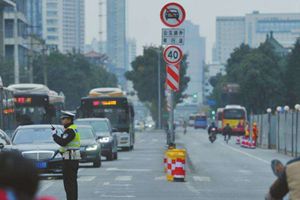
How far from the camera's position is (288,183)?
7039 millimetres

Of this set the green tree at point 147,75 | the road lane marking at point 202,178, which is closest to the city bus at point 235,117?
the green tree at point 147,75

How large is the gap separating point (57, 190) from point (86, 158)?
1016cm

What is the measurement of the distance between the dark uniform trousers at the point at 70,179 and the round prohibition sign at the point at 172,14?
8.93 m

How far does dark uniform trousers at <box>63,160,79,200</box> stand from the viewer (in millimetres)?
17875

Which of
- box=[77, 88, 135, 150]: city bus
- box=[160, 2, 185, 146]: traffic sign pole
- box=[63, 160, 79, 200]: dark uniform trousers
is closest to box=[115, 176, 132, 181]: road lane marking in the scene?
box=[160, 2, 185, 146]: traffic sign pole

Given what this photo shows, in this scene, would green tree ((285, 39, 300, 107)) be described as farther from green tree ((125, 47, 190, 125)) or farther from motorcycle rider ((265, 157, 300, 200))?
motorcycle rider ((265, 157, 300, 200))

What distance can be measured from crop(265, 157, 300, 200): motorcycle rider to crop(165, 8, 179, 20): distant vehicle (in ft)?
63.5

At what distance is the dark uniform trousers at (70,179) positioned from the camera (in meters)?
17.9

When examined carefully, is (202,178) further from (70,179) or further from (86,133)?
(70,179)

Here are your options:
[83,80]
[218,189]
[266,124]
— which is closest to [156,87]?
[83,80]

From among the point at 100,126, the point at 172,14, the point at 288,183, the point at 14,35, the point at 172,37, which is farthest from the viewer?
the point at 14,35

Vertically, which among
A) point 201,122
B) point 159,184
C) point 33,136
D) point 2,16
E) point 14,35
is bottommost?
point 201,122

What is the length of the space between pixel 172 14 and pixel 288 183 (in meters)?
19.6

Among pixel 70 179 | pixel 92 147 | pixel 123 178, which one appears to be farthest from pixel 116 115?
pixel 70 179
